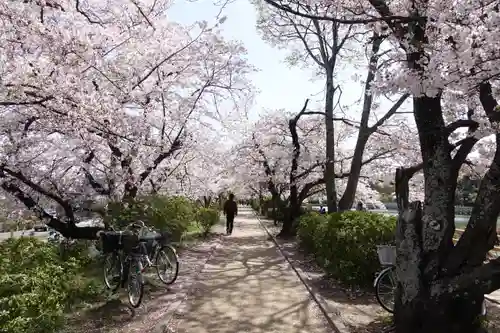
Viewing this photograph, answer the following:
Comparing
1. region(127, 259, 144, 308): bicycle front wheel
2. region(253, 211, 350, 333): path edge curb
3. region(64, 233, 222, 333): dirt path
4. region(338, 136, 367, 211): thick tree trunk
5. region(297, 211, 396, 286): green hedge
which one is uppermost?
region(338, 136, 367, 211): thick tree trunk

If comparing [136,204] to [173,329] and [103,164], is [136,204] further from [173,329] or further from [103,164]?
[173,329]

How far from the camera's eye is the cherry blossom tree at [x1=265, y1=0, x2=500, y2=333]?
14.9 ft

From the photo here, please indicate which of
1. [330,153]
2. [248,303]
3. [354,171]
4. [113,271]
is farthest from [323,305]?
[330,153]

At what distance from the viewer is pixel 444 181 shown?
4797mm

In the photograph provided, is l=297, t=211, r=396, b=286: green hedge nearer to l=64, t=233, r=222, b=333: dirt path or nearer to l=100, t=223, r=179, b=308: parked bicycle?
l=64, t=233, r=222, b=333: dirt path

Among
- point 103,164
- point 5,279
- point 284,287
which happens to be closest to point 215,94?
point 103,164

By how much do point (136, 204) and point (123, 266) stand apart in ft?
12.2

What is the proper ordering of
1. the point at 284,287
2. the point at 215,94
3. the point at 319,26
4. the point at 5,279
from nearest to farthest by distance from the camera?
the point at 5,279 < the point at 284,287 < the point at 215,94 < the point at 319,26

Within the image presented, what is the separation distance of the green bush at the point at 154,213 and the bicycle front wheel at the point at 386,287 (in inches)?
183

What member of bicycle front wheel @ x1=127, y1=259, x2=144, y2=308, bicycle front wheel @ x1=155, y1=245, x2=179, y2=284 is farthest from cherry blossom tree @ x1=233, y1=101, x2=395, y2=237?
bicycle front wheel @ x1=127, y1=259, x2=144, y2=308

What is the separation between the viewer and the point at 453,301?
456cm

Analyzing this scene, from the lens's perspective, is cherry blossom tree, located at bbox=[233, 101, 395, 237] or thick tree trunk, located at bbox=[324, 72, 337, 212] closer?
thick tree trunk, located at bbox=[324, 72, 337, 212]

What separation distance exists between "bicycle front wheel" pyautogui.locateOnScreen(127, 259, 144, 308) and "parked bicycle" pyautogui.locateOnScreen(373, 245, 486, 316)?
3540 millimetres

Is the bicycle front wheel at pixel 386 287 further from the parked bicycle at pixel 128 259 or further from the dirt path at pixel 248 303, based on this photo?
the parked bicycle at pixel 128 259
